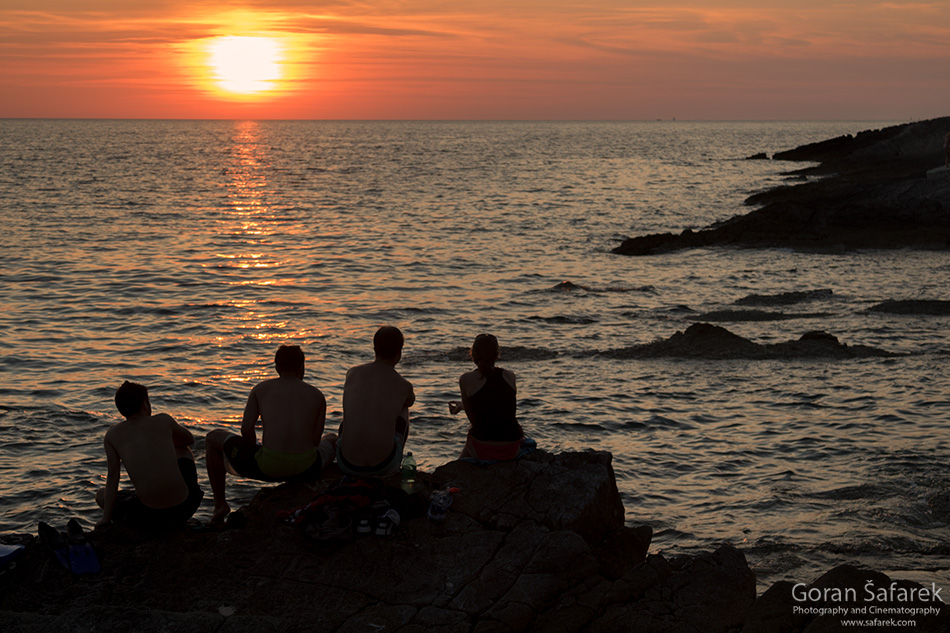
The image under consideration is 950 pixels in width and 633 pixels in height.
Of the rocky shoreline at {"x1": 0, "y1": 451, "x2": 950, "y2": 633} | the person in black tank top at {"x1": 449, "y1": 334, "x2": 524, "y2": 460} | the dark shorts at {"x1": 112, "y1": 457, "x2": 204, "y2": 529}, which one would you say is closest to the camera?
the rocky shoreline at {"x1": 0, "y1": 451, "x2": 950, "y2": 633}

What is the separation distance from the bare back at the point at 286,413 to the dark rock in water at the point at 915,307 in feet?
51.5

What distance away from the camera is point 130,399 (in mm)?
6270

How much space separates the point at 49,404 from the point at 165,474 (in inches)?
311

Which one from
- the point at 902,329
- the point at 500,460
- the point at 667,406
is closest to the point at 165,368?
the point at 667,406

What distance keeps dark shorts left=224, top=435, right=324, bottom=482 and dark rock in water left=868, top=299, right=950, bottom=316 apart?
1568cm

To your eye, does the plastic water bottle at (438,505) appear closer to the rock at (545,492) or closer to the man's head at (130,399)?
the rock at (545,492)

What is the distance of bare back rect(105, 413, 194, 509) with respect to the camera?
248 inches

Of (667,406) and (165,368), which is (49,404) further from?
(667,406)

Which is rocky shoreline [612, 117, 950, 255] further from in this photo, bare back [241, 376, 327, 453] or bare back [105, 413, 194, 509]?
bare back [105, 413, 194, 509]

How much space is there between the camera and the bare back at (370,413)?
6.87 metres

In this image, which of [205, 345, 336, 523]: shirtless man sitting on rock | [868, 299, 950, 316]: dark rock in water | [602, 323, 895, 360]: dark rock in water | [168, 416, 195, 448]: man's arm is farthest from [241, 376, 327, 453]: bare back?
[868, 299, 950, 316]: dark rock in water

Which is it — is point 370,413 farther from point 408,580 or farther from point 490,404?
point 408,580

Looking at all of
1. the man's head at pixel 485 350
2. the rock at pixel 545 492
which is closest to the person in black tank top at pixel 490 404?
the man's head at pixel 485 350

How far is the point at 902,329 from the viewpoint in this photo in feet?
56.2
